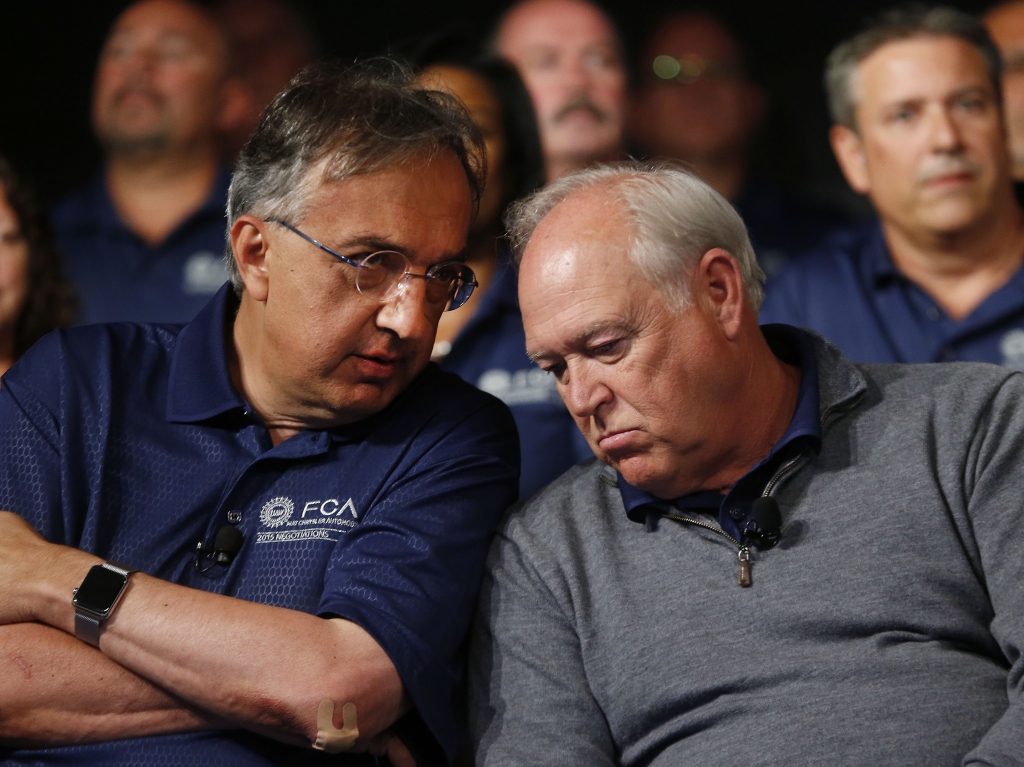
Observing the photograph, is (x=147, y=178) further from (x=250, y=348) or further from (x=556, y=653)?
(x=556, y=653)

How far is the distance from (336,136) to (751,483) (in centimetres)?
89

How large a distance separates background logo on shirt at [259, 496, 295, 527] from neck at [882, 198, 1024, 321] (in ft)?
6.29

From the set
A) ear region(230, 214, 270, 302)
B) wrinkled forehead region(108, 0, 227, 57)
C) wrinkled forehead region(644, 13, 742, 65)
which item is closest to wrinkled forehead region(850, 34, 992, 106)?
wrinkled forehead region(644, 13, 742, 65)

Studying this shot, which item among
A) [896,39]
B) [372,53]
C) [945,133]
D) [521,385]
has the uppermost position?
[896,39]

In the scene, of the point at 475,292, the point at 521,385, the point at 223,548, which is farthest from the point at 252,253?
the point at 475,292

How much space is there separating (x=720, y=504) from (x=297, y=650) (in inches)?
27.9

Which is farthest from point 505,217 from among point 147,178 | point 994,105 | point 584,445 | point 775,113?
point 147,178

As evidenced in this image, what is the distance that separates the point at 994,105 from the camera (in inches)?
122

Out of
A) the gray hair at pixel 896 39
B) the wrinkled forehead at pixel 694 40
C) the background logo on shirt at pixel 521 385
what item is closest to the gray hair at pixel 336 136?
the background logo on shirt at pixel 521 385

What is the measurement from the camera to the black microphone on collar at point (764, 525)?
70.2 inches

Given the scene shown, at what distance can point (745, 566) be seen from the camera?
1.78m

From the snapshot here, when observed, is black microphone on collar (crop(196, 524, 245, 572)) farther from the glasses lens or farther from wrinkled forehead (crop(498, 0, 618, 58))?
→ wrinkled forehead (crop(498, 0, 618, 58))

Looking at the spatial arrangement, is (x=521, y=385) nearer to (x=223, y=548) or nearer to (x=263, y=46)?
(x=223, y=548)

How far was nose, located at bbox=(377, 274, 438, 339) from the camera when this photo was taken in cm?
188
